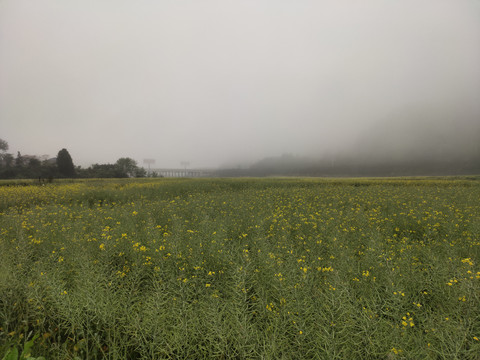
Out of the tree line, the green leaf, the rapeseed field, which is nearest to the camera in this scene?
the green leaf

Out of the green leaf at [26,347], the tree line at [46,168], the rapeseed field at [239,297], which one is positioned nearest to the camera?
the green leaf at [26,347]

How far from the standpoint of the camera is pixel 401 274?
11.5ft

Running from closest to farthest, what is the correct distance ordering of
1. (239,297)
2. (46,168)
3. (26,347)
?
(26,347)
(239,297)
(46,168)

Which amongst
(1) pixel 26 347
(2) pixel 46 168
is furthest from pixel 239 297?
(2) pixel 46 168

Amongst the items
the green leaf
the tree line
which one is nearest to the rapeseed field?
the green leaf

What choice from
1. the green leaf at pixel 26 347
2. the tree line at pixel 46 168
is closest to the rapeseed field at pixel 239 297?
the green leaf at pixel 26 347

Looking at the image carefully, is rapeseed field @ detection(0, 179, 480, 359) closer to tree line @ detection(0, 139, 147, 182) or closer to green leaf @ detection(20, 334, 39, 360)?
green leaf @ detection(20, 334, 39, 360)

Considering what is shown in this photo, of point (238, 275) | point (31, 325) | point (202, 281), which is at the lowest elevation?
point (31, 325)

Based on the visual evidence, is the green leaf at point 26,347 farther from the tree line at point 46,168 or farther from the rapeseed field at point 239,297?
the tree line at point 46,168

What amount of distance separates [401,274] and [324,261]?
1379 millimetres

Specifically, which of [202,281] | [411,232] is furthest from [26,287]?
[411,232]

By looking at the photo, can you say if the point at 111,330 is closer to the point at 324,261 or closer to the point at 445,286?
the point at 324,261

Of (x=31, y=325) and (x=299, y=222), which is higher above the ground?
(x=299, y=222)

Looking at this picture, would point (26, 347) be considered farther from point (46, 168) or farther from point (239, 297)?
point (46, 168)
